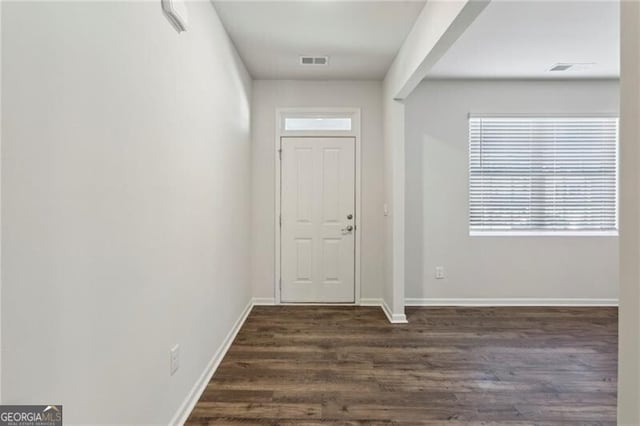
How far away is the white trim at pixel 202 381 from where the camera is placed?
1.84 m

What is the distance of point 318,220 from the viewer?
4.02 meters

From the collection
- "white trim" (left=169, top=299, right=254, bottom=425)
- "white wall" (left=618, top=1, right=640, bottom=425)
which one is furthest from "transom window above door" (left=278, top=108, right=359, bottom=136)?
"white wall" (left=618, top=1, right=640, bottom=425)

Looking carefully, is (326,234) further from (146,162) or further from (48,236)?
(48,236)

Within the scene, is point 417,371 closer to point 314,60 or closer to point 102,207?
point 102,207

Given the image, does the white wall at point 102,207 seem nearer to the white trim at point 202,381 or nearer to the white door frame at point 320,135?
the white trim at point 202,381

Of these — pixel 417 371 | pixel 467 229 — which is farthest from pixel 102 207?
pixel 467 229

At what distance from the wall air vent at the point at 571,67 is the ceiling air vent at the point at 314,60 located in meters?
2.38

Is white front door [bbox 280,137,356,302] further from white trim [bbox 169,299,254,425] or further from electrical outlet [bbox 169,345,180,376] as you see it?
electrical outlet [bbox 169,345,180,376]

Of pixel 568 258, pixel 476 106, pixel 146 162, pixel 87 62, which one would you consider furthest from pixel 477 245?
pixel 87 62

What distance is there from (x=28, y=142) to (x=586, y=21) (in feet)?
11.8

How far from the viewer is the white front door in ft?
13.1

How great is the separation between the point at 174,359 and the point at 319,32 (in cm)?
265

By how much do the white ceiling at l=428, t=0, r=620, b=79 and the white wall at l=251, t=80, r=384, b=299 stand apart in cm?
87

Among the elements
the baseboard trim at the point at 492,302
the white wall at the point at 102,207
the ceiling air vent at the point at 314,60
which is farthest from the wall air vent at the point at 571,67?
the white wall at the point at 102,207
